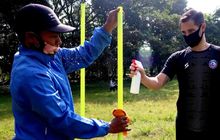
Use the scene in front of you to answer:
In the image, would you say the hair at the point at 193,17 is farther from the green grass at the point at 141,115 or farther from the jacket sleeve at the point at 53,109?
the green grass at the point at 141,115

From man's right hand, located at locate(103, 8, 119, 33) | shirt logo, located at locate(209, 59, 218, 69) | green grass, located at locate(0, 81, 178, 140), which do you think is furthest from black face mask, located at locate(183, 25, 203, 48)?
green grass, located at locate(0, 81, 178, 140)

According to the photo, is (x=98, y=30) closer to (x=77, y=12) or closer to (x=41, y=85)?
(x=41, y=85)

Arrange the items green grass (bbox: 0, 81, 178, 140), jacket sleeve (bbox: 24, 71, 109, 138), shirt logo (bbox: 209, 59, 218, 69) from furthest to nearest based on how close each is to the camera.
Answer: green grass (bbox: 0, 81, 178, 140) → shirt logo (bbox: 209, 59, 218, 69) → jacket sleeve (bbox: 24, 71, 109, 138)

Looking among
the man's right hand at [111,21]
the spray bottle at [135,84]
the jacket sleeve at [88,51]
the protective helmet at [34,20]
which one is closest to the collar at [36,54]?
the protective helmet at [34,20]

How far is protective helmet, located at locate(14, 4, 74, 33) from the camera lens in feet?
7.97

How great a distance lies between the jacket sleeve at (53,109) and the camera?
2.32 m

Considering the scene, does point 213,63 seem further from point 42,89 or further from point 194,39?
point 42,89

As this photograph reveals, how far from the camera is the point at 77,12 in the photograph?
25359mm

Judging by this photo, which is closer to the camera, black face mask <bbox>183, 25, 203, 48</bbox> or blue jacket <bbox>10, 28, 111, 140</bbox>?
blue jacket <bbox>10, 28, 111, 140</bbox>

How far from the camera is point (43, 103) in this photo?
91.2 inches

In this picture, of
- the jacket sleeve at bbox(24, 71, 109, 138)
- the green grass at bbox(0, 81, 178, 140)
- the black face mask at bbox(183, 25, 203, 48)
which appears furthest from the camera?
the green grass at bbox(0, 81, 178, 140)

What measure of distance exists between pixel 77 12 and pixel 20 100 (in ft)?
76.5

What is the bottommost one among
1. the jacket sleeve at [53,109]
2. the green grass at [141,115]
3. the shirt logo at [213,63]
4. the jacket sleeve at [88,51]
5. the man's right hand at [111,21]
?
the green grass at [141,115]

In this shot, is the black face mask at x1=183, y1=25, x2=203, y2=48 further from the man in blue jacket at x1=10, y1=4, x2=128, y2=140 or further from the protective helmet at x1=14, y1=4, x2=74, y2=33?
the protective helmet at x1=14, y1=4, x2=74, y2=33
